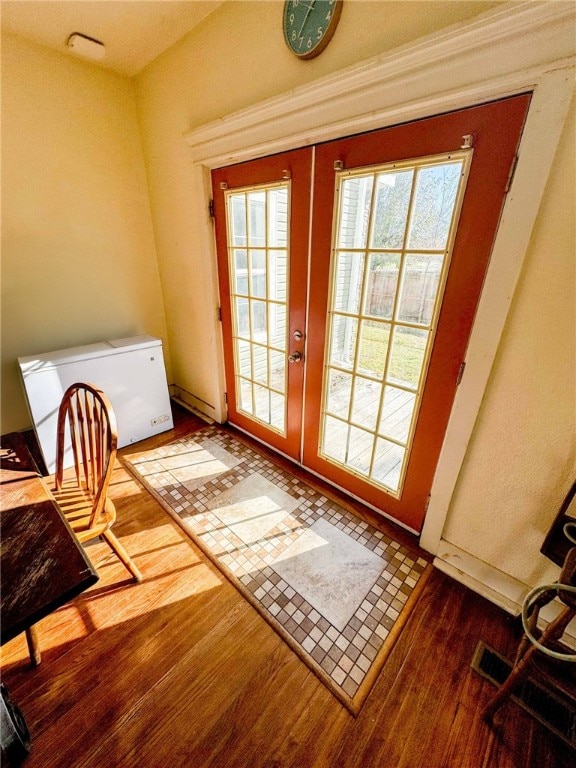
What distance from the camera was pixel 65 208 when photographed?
2.09 metres

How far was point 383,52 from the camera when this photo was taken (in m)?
1.10

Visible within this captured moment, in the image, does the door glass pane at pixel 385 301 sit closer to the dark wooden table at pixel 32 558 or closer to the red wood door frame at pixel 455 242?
the red wood door frame at pixel 455 242

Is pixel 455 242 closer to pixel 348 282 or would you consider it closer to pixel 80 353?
pixel 348 282

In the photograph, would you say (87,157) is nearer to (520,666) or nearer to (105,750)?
(105,750)

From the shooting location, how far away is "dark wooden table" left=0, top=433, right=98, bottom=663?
62 cm

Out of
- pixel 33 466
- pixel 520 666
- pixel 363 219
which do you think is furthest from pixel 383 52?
pixel 520 666

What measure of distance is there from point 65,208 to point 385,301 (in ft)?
7.38

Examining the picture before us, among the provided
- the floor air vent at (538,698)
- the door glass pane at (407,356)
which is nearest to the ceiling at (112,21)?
the door glass pane at (407,356)

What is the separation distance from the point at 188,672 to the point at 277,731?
0.36 meters

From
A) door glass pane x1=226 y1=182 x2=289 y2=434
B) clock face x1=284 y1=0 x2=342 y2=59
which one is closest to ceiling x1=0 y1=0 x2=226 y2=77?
clock face x1=284 y1=0 x2=342 y2=59

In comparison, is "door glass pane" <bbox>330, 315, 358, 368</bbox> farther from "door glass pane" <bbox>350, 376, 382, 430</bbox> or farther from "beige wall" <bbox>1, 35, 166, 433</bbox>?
"beige wall" <bbox>1, 35, 166, 433</bbox>

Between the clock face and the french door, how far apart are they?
0.34 meters

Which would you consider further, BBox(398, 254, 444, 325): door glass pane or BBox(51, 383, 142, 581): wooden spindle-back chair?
BBox(398, 254, 444, 325): door glass pane

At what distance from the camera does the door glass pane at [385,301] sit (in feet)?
3.92
